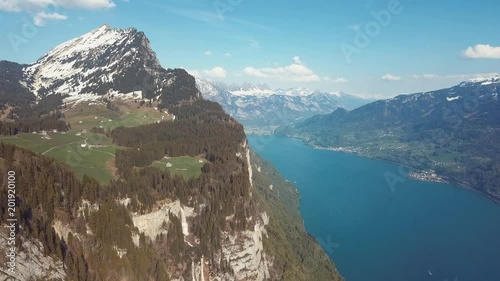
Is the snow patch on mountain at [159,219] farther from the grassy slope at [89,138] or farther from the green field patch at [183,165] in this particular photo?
the grassy slope at [89,138]

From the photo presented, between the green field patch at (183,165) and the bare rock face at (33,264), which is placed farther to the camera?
the green field patch at (183,165)

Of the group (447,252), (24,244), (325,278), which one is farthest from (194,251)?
(447,252)

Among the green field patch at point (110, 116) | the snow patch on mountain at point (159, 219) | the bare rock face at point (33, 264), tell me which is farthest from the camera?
the green field patch at point (110, 116)

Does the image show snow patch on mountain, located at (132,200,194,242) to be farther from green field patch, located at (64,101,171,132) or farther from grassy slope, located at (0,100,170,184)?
green field patch, located at (64,101,171,132)

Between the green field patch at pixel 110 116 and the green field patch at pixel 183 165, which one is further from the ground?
the green field patch at pixel 110 116

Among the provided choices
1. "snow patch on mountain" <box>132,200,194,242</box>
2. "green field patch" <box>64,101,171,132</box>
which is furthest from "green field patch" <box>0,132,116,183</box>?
"green field patch" <box>64,101,171,132</box>

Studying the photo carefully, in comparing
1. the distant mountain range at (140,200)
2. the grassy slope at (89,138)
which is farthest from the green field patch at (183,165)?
the grassy slope at (89,138)

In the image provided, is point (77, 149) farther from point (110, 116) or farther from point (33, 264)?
point (110, 116)

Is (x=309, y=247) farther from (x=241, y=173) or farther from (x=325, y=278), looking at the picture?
(x=241, y=173)
